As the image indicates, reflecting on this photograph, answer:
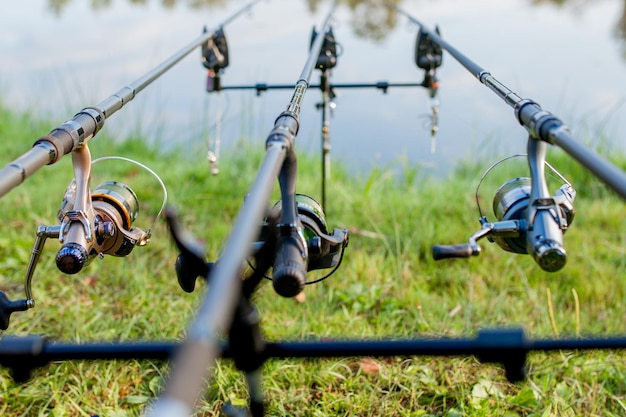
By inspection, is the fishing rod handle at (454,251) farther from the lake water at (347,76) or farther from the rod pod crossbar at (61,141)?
the lake water at (347,76)

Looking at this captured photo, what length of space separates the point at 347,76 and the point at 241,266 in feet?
20.6

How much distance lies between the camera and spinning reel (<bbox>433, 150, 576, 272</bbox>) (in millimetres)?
1151

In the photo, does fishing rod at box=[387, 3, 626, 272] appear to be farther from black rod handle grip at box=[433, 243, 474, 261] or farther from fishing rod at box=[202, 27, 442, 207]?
fishing rod at box=[202, 27, 442, 207]

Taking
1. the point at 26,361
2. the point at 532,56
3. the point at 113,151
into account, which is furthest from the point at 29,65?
the point at 26,361

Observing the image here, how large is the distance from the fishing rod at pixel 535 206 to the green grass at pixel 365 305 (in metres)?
0.51

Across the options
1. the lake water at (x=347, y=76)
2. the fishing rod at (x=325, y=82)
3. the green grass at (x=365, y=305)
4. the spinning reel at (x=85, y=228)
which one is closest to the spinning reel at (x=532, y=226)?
the green grass at (x=365, y=305)

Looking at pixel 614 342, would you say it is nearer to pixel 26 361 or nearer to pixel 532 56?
pixel 26 361

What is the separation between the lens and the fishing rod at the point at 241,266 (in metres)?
0.63

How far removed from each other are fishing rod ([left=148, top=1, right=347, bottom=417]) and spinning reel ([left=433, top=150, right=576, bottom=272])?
279mm

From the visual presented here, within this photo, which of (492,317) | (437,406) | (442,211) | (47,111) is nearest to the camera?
(437,406)

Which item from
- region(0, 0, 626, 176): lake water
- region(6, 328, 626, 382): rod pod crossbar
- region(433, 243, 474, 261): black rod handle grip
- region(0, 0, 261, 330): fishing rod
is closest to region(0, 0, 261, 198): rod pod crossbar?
region(0, 0, 261, 330): fishing rod

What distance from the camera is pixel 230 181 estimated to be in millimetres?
3992

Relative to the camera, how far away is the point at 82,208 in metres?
1.35

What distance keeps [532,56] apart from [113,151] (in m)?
5.03
